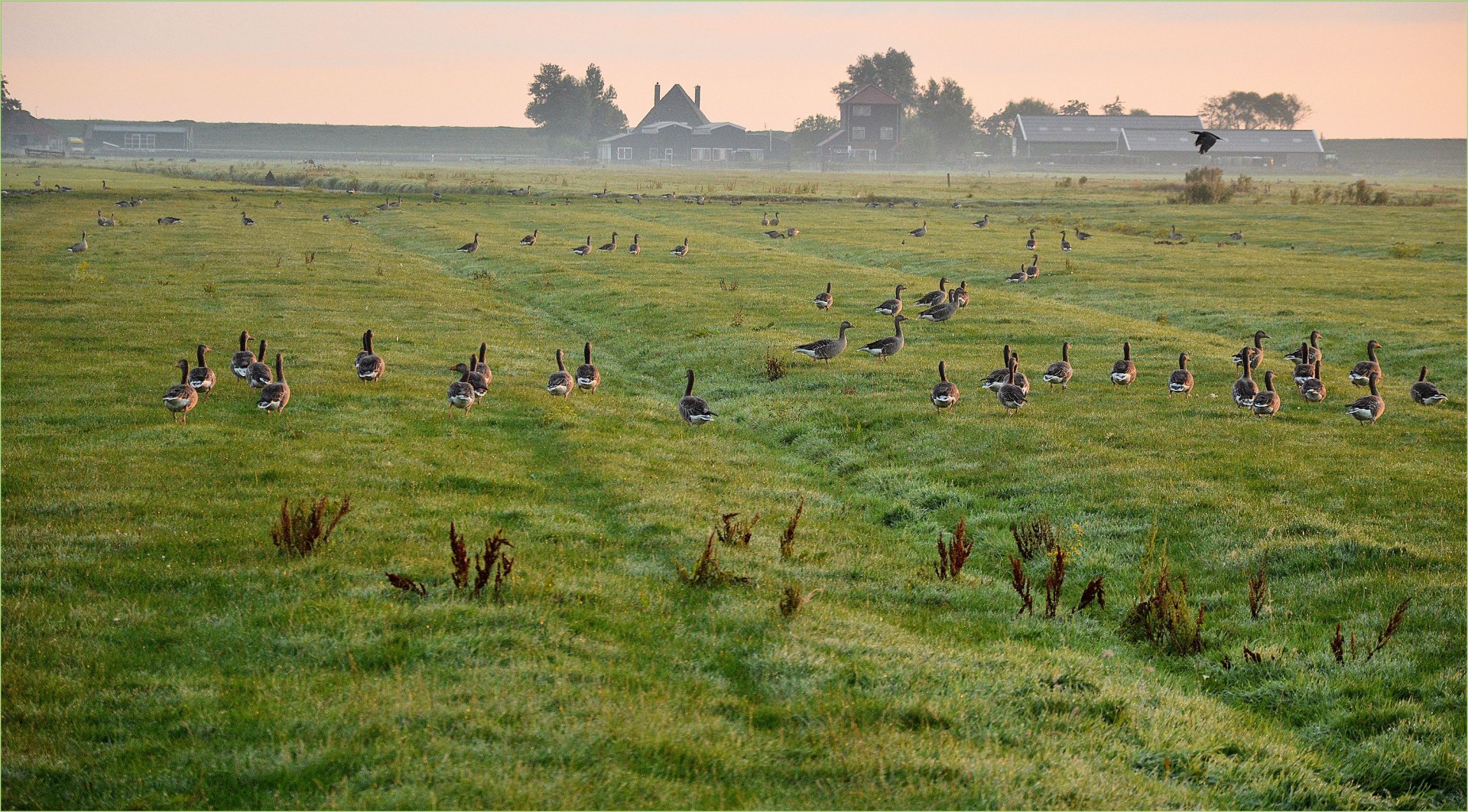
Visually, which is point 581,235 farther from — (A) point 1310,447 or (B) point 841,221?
(A) point 1310,447

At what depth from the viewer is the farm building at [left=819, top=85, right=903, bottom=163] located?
625ft

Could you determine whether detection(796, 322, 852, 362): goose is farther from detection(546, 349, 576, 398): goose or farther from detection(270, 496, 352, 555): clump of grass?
detection(270, 496, 352, 555): clump of grass

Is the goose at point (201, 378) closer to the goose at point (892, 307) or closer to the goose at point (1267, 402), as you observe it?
the goose at point (892, 307)

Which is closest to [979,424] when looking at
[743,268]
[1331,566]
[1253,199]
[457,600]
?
[1331,566]

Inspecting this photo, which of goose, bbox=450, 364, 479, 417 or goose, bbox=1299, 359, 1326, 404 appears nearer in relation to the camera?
goose, bbox=450, 364, 479, 417

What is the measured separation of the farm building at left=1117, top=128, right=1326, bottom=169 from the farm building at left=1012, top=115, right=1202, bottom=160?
283 centimetres

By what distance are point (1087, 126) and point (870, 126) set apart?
133ft

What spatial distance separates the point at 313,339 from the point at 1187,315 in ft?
88.4

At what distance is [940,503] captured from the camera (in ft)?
54.4

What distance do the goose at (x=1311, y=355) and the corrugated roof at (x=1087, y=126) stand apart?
6876 inches

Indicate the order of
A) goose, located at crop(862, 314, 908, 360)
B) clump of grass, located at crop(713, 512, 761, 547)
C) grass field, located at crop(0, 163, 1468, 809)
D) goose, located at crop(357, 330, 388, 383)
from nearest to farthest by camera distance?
grass field, located at crop(0, 163, 1468, 809) < clump of grass, located at crop(713, 512, 761, 547) < goose, located at crop(357, 330, 388, 383) < goose, located at crop(862, 314, 908, 360)

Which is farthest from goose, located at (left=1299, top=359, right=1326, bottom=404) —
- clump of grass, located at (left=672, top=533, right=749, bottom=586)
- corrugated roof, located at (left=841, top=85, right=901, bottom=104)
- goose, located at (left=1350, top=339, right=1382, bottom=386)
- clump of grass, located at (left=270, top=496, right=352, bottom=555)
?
corrugated roof, located at (left=841, top=85, right=901, bottom=104)

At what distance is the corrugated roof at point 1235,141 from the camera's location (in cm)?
18600

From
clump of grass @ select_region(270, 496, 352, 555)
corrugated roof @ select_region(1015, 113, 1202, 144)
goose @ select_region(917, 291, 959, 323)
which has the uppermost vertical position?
corrugated roof @ select_region(1015, 113, 1202, 144)
